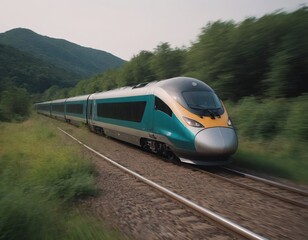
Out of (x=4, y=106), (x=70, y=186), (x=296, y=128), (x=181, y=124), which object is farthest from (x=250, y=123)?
(x=4, y=106)

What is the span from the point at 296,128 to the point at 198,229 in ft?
27.9

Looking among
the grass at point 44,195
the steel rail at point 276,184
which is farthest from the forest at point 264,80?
the grass at point 44,195

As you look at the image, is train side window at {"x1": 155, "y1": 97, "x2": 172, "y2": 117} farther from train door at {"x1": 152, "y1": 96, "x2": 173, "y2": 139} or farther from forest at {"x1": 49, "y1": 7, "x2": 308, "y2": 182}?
forest at {"x1": 49, "y1": 7, "x2": 308, "y2": 182}

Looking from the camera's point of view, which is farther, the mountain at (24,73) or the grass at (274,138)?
the mountain at (24,73)

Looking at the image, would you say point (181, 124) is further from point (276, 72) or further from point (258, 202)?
point (276, 72)

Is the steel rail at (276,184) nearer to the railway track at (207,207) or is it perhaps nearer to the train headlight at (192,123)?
the railway track at (207,207)

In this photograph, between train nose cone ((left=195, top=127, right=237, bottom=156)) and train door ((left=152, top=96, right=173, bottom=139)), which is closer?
train nose cone ((left=195, top=127, right=237, bottom=156))

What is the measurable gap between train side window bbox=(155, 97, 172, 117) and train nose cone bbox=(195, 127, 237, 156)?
151cm

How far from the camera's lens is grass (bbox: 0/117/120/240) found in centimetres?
435

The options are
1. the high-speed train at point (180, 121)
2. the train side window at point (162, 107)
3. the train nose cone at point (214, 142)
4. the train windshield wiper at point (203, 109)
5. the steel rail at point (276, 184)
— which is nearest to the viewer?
the steel rail at point (276, 184)

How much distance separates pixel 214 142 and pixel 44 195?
460cm

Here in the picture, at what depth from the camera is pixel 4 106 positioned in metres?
47.6

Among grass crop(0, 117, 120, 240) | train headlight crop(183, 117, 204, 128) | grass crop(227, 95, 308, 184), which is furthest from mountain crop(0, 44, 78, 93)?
train headlight crop(183, 117, 204, 128)

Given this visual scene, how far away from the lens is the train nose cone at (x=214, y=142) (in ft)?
29.9
